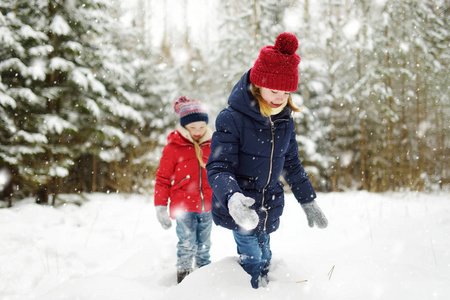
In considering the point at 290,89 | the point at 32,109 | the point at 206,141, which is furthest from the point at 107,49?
the point at 290,89

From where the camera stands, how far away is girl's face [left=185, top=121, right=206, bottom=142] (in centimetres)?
328

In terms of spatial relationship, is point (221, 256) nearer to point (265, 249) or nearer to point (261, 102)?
point (265, 249)

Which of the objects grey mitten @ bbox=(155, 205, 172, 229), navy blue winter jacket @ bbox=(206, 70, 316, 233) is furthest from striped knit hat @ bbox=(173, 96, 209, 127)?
navy blue winter jacket @ bbox=(206, 70, 316, 233)

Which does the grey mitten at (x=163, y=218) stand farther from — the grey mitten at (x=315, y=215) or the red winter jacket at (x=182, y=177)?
the grey mitten at (x=315, y=215)

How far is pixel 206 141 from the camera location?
10.8 ft

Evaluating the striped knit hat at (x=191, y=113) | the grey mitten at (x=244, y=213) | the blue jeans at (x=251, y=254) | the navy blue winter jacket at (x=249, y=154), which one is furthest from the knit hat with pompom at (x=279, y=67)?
the striped knit hat at (x=191, y=113)

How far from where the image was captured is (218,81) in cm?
1355

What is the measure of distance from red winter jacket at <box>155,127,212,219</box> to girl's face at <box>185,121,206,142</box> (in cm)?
7

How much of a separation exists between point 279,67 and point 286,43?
0.59 ft

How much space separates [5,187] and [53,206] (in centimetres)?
116

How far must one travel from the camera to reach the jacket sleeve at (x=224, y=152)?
1852mm

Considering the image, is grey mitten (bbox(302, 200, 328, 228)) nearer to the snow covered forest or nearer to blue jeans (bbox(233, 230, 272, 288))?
blue jeans (bbox(233, 230, 272, 288))

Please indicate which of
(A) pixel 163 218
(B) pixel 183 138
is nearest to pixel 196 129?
(B) pixel 183 138

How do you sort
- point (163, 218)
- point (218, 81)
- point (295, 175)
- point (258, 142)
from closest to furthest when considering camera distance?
point (258, 142), point (295, 175), point (163, 218), point (218, 81)
